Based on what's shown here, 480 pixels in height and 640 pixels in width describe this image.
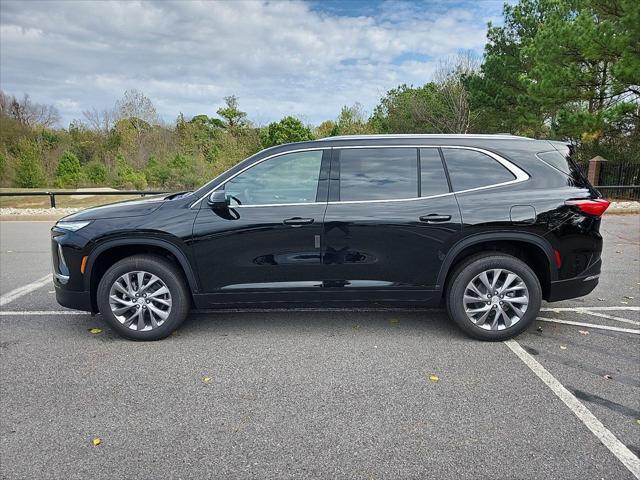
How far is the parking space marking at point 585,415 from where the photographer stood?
7.91 ft

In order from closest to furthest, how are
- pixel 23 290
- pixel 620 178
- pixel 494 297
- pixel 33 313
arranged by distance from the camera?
pixel 494 297 → pixel 33 313 → pixel 23 290 → pixel 620 178

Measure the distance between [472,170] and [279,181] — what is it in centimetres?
176

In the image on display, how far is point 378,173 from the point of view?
390 centimetres

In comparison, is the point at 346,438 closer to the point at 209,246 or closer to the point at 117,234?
the point at 209,246

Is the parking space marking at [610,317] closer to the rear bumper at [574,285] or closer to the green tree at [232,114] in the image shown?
the rear bumper at [574,285]

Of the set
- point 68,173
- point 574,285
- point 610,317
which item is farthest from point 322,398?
point 68,173

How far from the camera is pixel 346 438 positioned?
2.60 metres

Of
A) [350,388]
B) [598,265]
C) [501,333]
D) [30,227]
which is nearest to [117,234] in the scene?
[350,388]

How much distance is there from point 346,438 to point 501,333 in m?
2.00

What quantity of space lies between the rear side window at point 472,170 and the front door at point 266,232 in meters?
1.15

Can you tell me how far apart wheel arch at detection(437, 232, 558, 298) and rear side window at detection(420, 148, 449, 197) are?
1.68 ft

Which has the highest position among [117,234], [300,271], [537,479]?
[117,234]

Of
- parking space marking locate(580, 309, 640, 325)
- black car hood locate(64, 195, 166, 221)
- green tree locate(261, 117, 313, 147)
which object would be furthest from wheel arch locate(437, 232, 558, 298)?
green tree locate(261, 117, 313, 147)

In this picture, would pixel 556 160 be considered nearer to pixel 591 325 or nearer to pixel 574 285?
pixel 574 285
